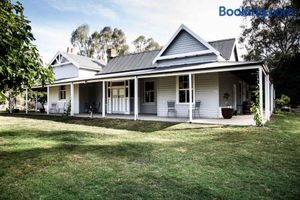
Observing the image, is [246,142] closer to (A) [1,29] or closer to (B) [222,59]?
(A) [1,29]

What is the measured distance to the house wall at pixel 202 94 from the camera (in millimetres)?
14758

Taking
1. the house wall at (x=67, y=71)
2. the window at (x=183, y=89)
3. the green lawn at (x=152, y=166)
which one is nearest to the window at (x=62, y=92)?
the house wall at (x=67, y=71)

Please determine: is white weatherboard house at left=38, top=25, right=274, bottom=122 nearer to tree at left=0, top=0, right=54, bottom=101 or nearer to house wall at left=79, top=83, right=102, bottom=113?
house wall at left=79, top=83, right=102, bottom=113

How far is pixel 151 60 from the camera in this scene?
65.5ft

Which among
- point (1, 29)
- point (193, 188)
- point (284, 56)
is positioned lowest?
point (193, 188)

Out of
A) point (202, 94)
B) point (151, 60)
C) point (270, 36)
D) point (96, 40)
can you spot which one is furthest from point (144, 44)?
point (202, 94)

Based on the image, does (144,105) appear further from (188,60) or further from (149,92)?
(188,60)

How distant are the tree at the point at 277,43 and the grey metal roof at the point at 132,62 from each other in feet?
62.5

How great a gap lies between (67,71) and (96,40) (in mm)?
34729

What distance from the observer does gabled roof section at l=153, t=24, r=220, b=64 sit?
16.1 m

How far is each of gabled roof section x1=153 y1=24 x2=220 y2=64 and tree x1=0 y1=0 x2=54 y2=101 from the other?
12.0m

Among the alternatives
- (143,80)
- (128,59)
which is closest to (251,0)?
(128,59)

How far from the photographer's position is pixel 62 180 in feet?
16.3

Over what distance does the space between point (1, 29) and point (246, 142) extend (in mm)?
7445
